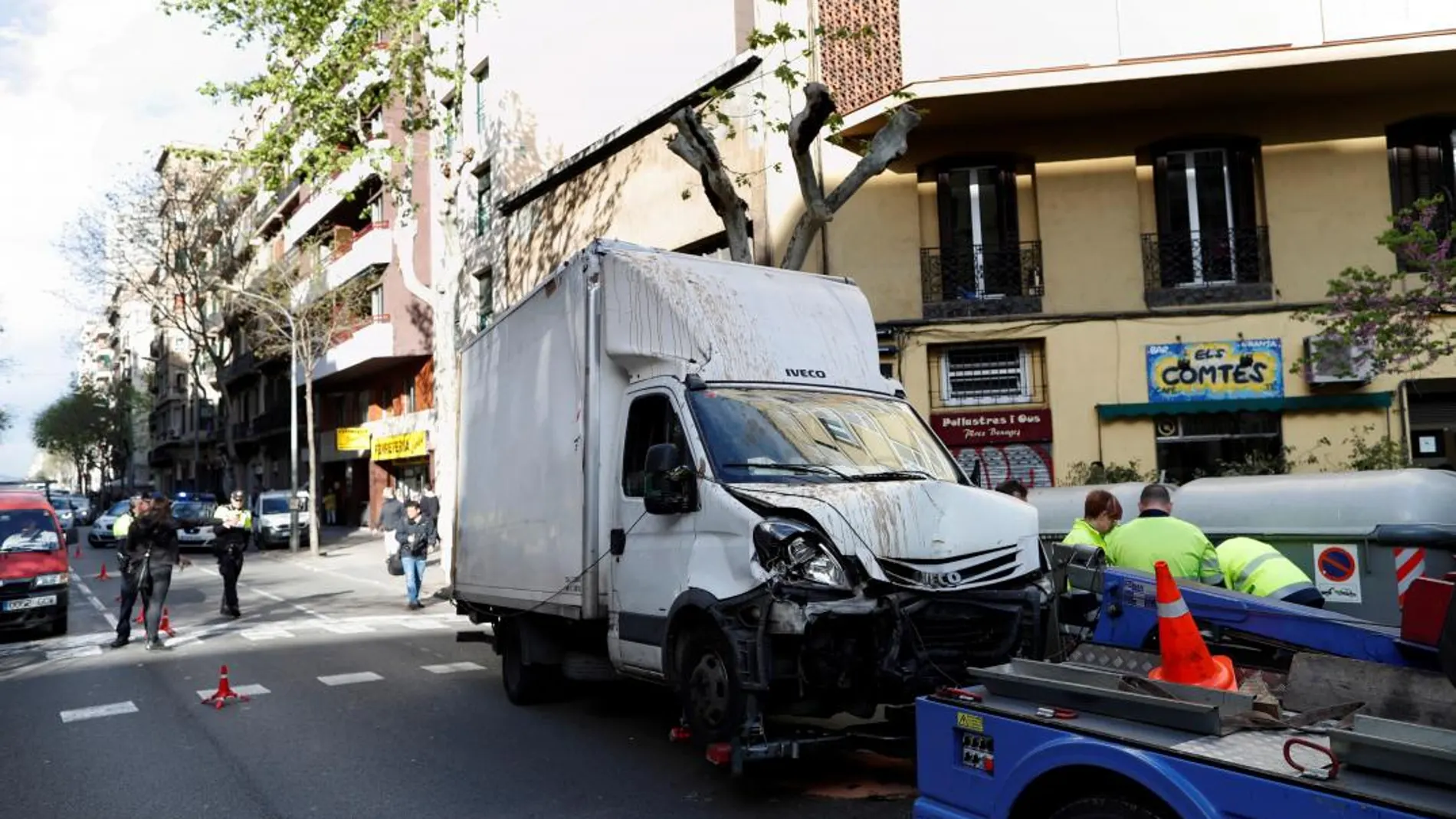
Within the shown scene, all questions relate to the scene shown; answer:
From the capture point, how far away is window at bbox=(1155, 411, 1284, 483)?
15.6 m

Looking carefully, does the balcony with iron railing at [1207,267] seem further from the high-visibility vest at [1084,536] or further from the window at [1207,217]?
the high-visibility vest at [1084,536]

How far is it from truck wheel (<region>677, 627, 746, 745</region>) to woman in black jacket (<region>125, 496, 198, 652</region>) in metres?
8.76

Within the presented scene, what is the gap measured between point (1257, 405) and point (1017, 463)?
341cm

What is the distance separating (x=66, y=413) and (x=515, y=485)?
84824 mm

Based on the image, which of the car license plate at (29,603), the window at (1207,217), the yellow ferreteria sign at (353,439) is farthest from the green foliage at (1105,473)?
the yellow ferreteria sign at (353,439)

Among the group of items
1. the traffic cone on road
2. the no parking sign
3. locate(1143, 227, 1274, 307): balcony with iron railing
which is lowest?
the traffic cone on road

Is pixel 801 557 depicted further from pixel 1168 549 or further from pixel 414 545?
pixel 414 545

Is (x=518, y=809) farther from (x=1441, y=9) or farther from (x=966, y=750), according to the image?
(x=1441, y=9)

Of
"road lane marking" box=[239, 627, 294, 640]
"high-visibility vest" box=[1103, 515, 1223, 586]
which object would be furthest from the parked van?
"road lane marking" box=[239, 627, 294, 640]

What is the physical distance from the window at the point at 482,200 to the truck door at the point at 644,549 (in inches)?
875

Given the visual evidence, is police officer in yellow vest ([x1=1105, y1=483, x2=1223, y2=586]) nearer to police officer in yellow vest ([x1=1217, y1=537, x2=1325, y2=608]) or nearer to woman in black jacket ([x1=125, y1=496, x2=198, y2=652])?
police officer in yellow vest ([x1=1217, y1=537, x2=1325, y2=608])

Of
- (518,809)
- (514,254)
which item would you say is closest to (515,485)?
(518,809)

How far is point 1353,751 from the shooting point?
9.29 ft

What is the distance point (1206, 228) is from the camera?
16.1 meters
